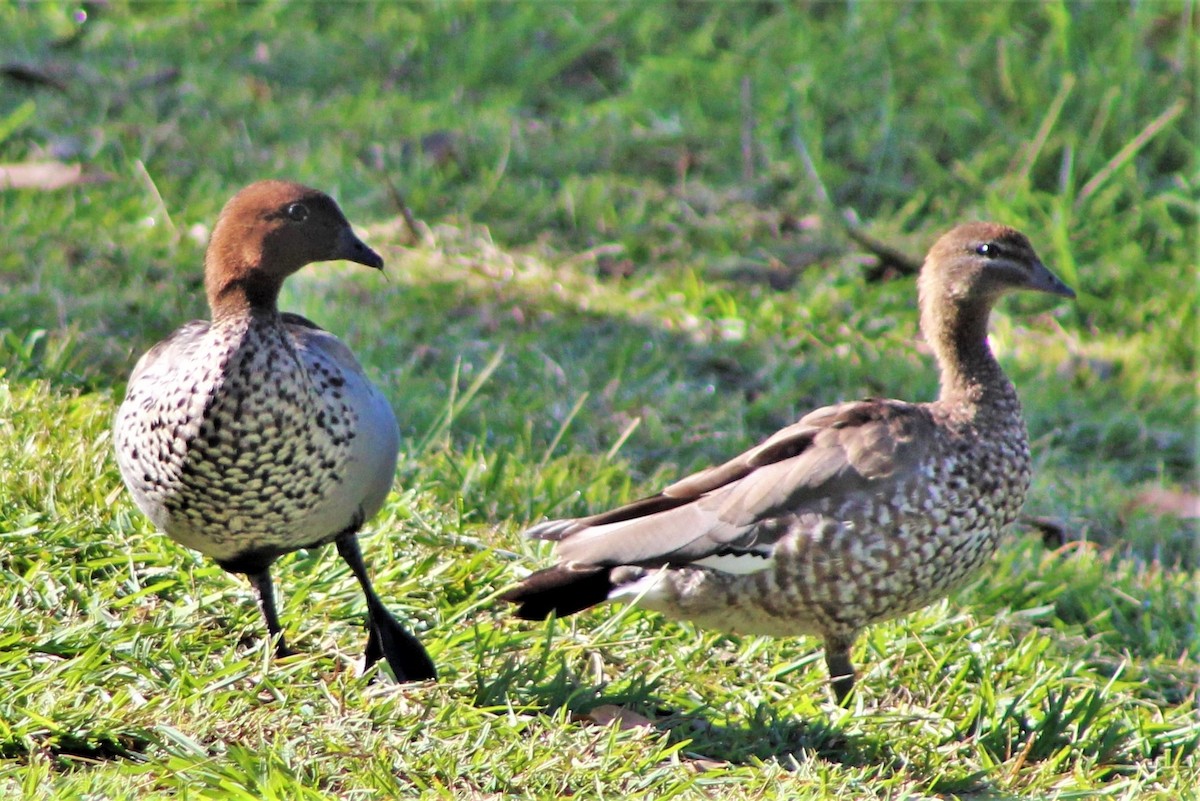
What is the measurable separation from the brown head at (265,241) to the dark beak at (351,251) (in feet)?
0.03

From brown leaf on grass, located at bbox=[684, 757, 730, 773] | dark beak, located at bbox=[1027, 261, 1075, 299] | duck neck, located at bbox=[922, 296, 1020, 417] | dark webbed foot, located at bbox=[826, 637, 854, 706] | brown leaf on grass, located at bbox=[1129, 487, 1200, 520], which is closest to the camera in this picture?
brown leaf on grass, located at bbox=[684, 757, 730, 773]

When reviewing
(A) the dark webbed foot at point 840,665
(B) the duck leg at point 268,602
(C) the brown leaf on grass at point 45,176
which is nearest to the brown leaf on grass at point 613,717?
(A) the dark webbed foot at point 840,665

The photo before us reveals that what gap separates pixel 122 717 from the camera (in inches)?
126

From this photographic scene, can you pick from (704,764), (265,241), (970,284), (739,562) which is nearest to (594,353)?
(970,284)

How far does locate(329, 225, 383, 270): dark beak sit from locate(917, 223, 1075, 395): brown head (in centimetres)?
162

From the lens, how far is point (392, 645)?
140 inches

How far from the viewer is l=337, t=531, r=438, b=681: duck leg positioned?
3.52 m

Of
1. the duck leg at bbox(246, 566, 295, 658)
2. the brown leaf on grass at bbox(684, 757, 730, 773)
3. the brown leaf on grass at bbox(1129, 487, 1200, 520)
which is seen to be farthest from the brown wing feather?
the brown leaf on grass at bbox(1129, 487, 1200, 520)

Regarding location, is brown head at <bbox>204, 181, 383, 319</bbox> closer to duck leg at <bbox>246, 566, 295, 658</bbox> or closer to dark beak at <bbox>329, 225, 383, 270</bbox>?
dark beak at <bbox>329, 225, 383, 270</bbox>

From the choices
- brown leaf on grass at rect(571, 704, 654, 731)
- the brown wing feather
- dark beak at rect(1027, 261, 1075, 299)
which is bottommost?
brown leaf on grass at rect(571, 704, 654, 731)

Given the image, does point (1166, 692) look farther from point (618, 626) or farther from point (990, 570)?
point (618, 626)

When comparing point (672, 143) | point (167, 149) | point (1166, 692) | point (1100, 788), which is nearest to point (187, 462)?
point (1100, 788)

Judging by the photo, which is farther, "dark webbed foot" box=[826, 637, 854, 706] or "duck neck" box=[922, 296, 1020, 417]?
"duck neck" box=[922, 296, 1020, 417]

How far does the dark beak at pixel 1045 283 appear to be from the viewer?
177 inches
